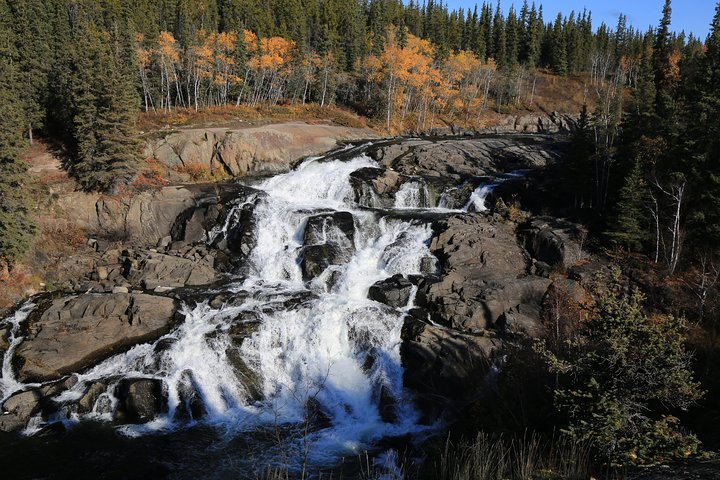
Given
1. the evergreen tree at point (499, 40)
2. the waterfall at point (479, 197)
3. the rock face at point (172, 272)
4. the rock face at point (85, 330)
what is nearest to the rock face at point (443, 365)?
the rock face at point (85, 330)

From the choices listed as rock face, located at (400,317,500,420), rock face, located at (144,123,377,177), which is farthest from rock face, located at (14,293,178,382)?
rock face, located at (144,123,377,177)

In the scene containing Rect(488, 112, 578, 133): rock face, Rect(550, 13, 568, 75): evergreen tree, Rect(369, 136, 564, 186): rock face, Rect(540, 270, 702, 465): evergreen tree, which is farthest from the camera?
Rect(550, 13, 568, 75): evergreen tree

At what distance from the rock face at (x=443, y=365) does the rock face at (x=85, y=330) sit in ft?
35.4

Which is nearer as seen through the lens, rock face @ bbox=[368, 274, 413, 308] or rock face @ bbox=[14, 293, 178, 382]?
rock face @ bbox=[14, 293, 178, 382]

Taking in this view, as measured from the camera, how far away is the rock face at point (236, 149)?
121 ft

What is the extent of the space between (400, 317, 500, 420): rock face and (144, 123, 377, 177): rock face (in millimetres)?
24430

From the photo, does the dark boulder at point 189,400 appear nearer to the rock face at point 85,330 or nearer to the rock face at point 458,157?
the rock face at point 85,330

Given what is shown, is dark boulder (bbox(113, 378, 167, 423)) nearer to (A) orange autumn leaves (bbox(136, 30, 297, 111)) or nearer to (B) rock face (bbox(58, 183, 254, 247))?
(B) rock face (bbox(58, 183, 254, 247))

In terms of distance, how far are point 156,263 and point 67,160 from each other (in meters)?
14.6

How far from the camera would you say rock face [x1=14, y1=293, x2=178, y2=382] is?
18.5 metres

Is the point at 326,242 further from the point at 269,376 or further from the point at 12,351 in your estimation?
the point at 12,351

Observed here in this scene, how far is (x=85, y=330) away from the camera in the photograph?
19.8 meters

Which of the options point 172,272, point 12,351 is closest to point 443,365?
point 172,272

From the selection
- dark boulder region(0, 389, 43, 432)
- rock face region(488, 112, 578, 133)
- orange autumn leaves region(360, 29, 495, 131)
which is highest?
orange autumn leaves region(360, 29, 495, 131)
